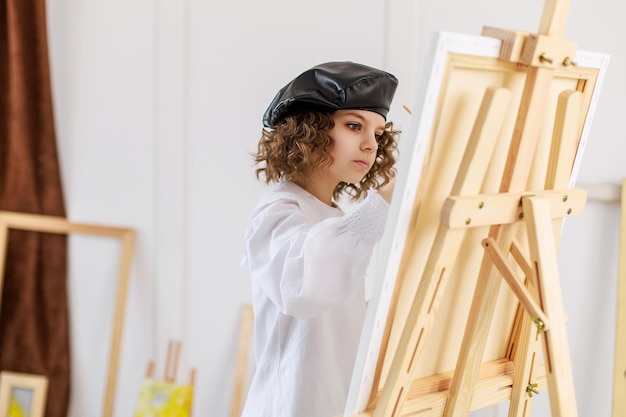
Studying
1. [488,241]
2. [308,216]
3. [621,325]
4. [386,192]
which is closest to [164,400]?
[308,216]

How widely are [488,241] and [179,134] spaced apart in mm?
1579

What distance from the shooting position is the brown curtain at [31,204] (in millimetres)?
2658

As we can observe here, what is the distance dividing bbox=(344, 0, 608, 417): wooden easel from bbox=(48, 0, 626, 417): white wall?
1.03 m

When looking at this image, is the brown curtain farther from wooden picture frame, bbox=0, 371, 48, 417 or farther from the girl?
the girl

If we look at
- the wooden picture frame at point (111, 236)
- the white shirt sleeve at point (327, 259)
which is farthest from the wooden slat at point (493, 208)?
the wooden picture frame at point (111, 236)

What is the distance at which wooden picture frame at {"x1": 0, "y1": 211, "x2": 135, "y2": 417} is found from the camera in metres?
2.68

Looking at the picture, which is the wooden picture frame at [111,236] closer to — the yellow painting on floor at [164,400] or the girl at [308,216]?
the yellow painting on floor at [164,400]

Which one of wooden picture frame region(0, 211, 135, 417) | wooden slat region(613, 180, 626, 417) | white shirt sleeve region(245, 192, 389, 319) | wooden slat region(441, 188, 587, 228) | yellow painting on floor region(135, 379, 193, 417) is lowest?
yellow painting on floor region(135, 379, 193, 417)

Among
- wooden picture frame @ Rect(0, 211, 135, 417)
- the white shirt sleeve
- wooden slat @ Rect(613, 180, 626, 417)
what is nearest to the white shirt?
the white shirt sleeve

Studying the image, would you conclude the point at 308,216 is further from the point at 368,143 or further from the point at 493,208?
the point at 493,208

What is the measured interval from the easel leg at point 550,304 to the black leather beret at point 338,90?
0.44m

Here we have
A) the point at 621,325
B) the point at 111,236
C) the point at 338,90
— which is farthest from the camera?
the point at 111,236

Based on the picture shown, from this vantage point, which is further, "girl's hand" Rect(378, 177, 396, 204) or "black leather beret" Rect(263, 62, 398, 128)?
"black leather beret" Rect(263, 62, 398, 128)

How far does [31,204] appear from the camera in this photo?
9.02 ft
